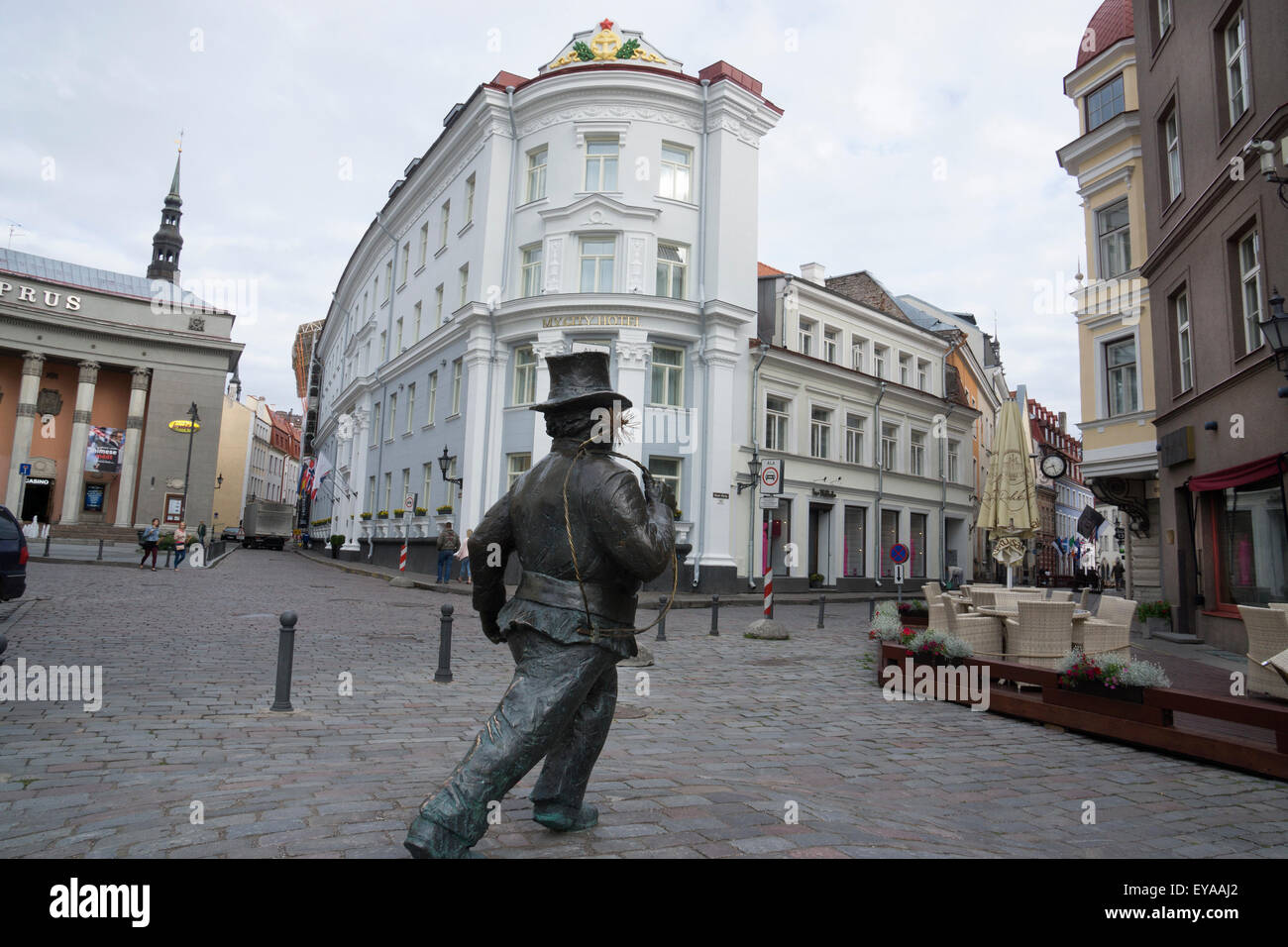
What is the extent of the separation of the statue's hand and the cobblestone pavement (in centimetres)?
88

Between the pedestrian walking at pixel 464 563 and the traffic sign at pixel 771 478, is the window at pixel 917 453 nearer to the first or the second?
the pedestrian walking at pixel 464 563

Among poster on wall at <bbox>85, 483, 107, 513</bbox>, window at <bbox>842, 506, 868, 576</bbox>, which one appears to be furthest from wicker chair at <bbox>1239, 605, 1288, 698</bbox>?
poster on wall at <bbox>85, 483, 107, 513</bbox>

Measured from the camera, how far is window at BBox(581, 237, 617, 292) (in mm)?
24594

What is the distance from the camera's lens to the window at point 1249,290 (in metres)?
12.2

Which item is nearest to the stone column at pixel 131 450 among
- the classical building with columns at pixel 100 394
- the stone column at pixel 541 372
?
the classical building with columns at pixel 100 394

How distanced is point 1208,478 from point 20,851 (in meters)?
15.7

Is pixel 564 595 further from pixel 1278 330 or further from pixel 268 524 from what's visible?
pixel 268 524

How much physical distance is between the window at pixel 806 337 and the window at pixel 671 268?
628cm

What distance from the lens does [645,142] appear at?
24.8 metres

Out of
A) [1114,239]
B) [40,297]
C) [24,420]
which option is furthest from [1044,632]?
[40,297]

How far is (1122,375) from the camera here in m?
19.4

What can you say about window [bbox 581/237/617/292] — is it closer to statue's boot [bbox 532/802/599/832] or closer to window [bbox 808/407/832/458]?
window [bbox 808/407/832/458]
